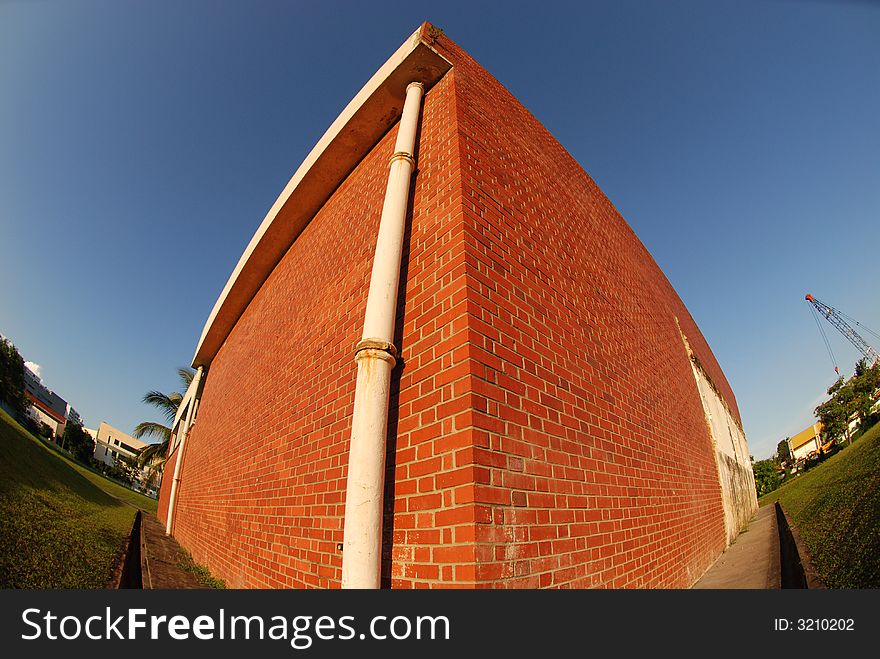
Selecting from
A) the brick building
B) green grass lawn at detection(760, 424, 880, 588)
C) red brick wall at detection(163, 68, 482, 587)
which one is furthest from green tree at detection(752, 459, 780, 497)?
red brick wall at detection(163, 68, 482, 587)

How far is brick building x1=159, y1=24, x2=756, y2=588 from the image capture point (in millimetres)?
1678

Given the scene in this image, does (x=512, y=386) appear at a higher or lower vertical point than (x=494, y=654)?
higher

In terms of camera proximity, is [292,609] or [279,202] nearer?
[292,609]

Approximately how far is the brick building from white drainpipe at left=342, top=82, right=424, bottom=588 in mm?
138

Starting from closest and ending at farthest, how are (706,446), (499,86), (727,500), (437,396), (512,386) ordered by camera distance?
(437,396), (512,386), (499,86), (706,446), (727,500)

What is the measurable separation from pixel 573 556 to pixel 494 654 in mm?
709

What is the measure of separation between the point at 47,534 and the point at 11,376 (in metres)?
22.8

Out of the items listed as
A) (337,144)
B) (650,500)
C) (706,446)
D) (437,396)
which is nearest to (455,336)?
(437,396)

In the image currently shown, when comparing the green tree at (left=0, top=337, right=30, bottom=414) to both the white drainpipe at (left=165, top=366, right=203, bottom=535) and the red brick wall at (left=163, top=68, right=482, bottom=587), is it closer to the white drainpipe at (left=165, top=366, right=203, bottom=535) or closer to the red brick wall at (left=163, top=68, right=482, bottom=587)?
the white drainpipe at (left=165, top=366, right=203, bottom=535)

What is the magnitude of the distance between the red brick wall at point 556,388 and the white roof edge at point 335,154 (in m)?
0.33

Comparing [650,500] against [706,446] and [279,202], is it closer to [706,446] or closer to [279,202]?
[706,446]

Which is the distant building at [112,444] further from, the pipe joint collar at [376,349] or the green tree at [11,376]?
the pipe joint collar at [376,349]

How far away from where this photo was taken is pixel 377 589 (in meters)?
1.56

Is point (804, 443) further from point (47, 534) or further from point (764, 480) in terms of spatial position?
point (47, 534)
